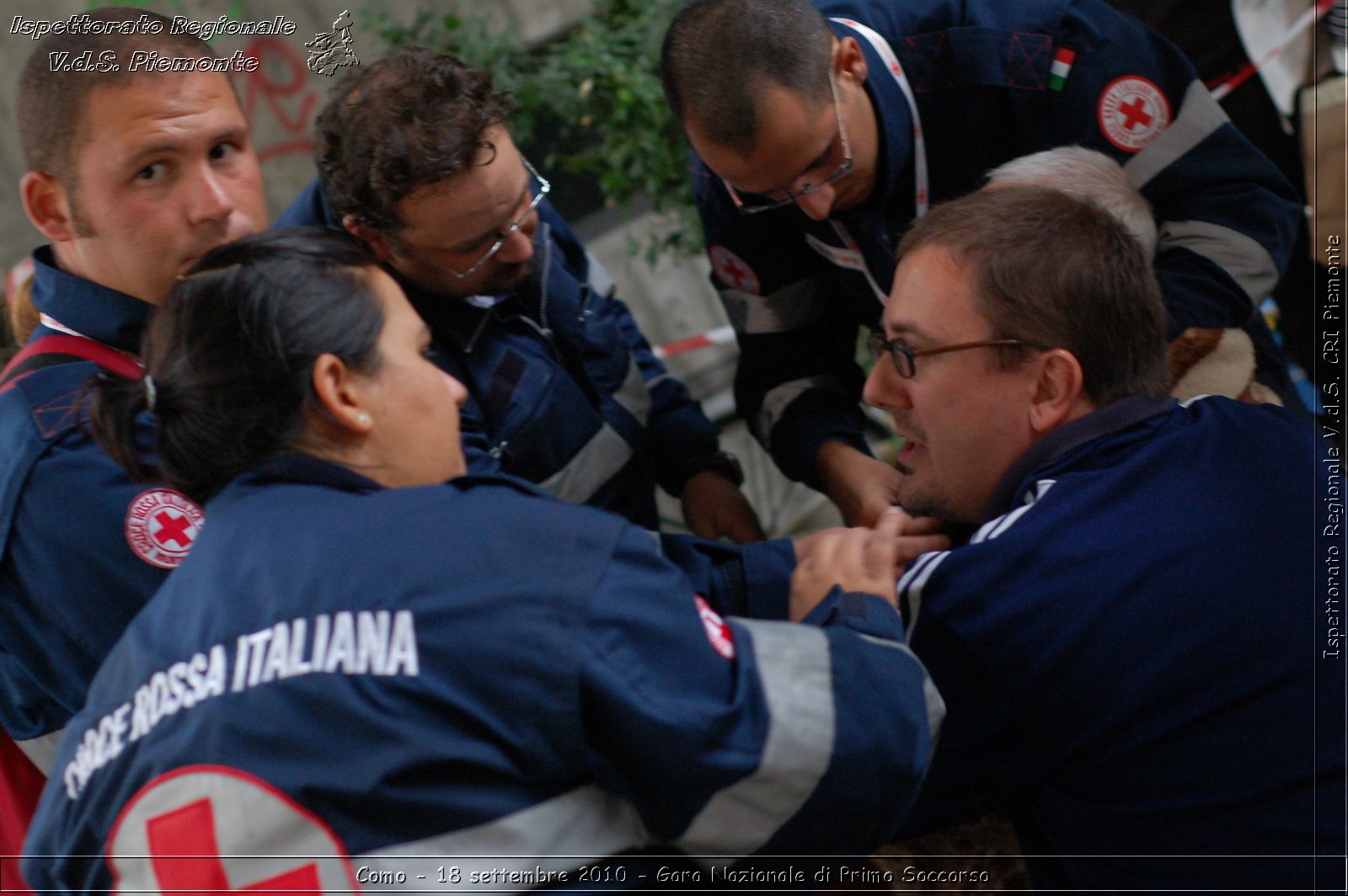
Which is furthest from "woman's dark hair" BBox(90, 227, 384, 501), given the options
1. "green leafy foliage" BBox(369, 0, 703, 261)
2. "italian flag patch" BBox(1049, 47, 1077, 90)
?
"green leafy foliage" BBox(369, 0, 703, 261)

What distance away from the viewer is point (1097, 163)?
7.36 ft

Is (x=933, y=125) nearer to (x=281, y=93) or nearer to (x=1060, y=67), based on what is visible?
(x=1060, y=67)

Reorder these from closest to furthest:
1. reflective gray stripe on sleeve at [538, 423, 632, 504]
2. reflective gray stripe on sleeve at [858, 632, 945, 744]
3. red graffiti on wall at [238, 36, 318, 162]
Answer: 1. reflective gray stripe on sleeve at [858, 632, 945, 744]
2. reflective gray stripe on sleeve at [538, 423, 632, 504]
3. red graffiti on wall at [238, 36, 318, 162]

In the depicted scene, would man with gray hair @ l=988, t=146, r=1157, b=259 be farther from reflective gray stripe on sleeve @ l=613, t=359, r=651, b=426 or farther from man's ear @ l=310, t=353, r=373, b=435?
man's ear @ l=310, t=353, r=373, b=435

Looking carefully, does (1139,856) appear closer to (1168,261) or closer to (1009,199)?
(1009,199)

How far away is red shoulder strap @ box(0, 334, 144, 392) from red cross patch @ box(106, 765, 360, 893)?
0.86m

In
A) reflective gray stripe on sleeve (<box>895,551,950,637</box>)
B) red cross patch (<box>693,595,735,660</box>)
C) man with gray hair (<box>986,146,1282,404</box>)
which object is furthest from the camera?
man with gray hair (<box>986,146,1282,404</box>)

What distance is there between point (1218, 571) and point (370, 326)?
119 centimetres

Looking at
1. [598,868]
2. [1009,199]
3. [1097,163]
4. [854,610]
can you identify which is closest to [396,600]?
[598,868]

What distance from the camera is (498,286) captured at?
236cm

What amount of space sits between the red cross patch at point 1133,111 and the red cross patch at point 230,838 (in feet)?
6.54

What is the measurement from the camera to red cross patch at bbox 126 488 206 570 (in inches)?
66.7

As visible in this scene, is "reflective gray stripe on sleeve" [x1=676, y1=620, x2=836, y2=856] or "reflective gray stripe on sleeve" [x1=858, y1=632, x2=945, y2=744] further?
"reflective gray stripe on sleeve" [x1=858, y1=632, x2=945, y2=744]

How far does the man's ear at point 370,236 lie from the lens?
7.44ft
